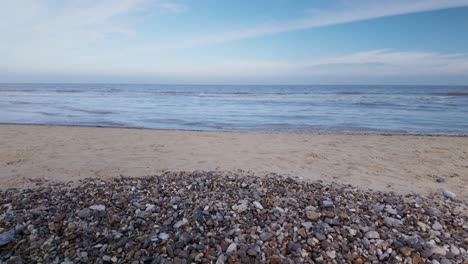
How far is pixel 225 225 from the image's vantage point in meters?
3.25

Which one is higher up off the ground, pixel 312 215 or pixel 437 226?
pixel 312 215

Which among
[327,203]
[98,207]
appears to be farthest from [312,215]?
[98,207]

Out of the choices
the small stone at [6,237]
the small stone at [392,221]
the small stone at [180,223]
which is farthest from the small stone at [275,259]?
the small stone at [6,237]

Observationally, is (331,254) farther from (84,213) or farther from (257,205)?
(84,213)

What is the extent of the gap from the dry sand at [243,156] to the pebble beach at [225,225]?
127cm

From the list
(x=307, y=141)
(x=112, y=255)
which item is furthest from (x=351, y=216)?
(x=307, y=141)

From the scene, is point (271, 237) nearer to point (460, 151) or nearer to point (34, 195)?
point (34, 195)

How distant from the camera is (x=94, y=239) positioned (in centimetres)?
309

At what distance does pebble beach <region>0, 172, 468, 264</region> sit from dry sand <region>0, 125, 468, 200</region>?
127 cm

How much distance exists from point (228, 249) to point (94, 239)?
137cm

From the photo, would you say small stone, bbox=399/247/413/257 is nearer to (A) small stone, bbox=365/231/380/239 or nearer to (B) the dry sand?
(A) small stone, bbox=365/231/380/239

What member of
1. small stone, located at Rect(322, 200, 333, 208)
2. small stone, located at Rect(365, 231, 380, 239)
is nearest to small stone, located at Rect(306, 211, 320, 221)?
small stone, located at Rect(322, 200, 333, 208)

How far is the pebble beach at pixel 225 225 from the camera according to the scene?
287 centimetres

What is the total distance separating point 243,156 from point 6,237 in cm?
486
